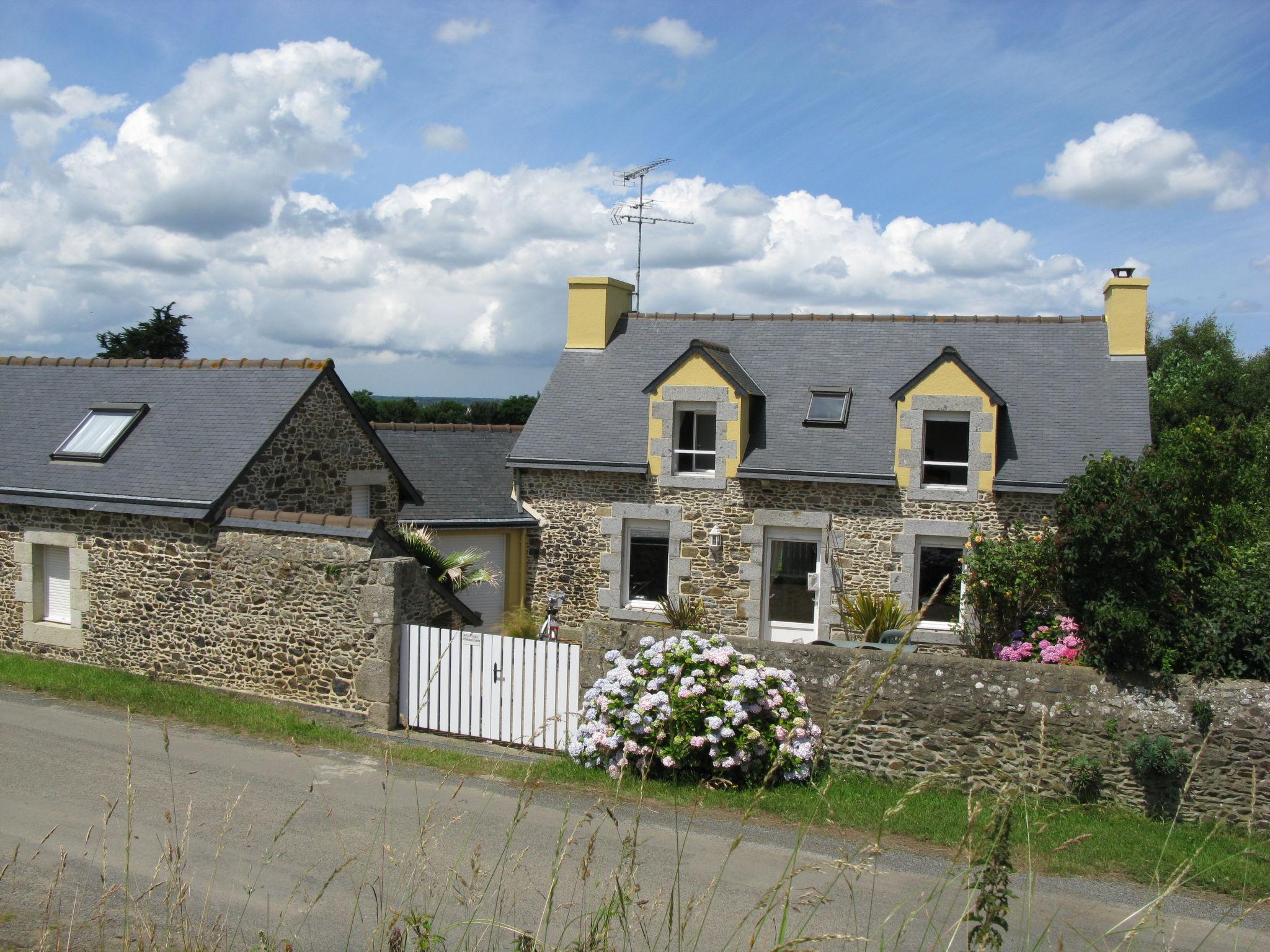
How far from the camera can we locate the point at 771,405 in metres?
17.8

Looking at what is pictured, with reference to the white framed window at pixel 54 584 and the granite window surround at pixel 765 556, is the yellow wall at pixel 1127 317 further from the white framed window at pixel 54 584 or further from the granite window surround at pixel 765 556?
the white framed window at pixel 54 584

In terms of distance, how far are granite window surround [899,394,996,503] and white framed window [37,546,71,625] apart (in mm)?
12349

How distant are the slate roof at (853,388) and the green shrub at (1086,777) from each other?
24.1ft

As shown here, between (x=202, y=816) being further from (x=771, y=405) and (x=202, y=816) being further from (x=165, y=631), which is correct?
(x=771, y=405)

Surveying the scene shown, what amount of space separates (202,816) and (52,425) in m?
9.88

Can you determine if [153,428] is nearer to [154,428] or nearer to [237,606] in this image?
[154,428]

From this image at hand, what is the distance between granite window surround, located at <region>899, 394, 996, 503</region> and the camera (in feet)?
52.2

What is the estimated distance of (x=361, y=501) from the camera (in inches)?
592

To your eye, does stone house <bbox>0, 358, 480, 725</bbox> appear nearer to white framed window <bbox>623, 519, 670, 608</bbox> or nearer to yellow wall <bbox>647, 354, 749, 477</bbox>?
white framed window <bbox>623, 519, 670, 608</bbox>

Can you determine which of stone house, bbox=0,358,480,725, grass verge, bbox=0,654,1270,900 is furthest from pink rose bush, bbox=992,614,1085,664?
stone house, bbox=0,358,480,725

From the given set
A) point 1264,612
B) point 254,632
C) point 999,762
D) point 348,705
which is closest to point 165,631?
point 254,632

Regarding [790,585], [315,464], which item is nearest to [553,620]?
[790,585]

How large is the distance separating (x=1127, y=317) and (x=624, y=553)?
962 centimetres

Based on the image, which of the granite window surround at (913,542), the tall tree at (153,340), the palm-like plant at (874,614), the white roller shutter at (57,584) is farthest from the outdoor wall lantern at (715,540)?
the tall tree at (153,340)
